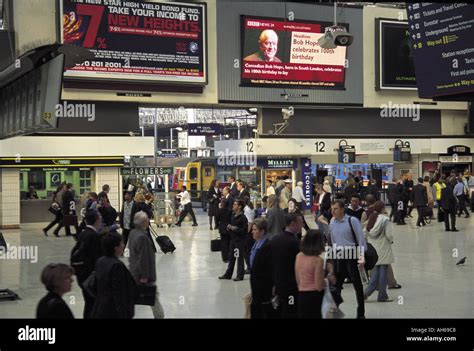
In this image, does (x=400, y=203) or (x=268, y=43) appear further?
(x=268, y=43)

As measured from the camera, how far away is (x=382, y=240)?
424 inches

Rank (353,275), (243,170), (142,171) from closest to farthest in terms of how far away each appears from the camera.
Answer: (353,275) → (142,171) → (243,170)

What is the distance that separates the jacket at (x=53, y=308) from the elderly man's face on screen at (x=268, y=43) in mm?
25589

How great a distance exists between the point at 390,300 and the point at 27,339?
6.07 meters

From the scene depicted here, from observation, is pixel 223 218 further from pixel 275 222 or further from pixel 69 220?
pixel 69 220

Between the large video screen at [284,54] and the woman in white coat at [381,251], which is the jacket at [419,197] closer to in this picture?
the large video screen at [284,54]

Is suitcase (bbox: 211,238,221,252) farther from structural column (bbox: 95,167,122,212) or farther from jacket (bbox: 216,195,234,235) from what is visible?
structural column (bbox: 95,167,122,212)

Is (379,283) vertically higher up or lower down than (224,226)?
lower down

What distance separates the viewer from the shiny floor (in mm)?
10242

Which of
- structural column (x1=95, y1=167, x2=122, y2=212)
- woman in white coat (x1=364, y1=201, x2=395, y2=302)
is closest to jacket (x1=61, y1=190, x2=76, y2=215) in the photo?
structural column (x1=95, y1=167, x2=122, y2=212)

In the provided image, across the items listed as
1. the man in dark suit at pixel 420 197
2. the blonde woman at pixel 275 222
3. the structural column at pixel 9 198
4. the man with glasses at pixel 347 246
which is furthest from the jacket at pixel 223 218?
the structural column at pixel 9 198

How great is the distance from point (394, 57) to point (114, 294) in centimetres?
2877


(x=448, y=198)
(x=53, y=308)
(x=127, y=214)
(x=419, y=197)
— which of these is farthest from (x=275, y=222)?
(x=419, y=197)

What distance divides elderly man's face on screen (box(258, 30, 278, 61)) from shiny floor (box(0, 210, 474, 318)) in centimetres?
1188
